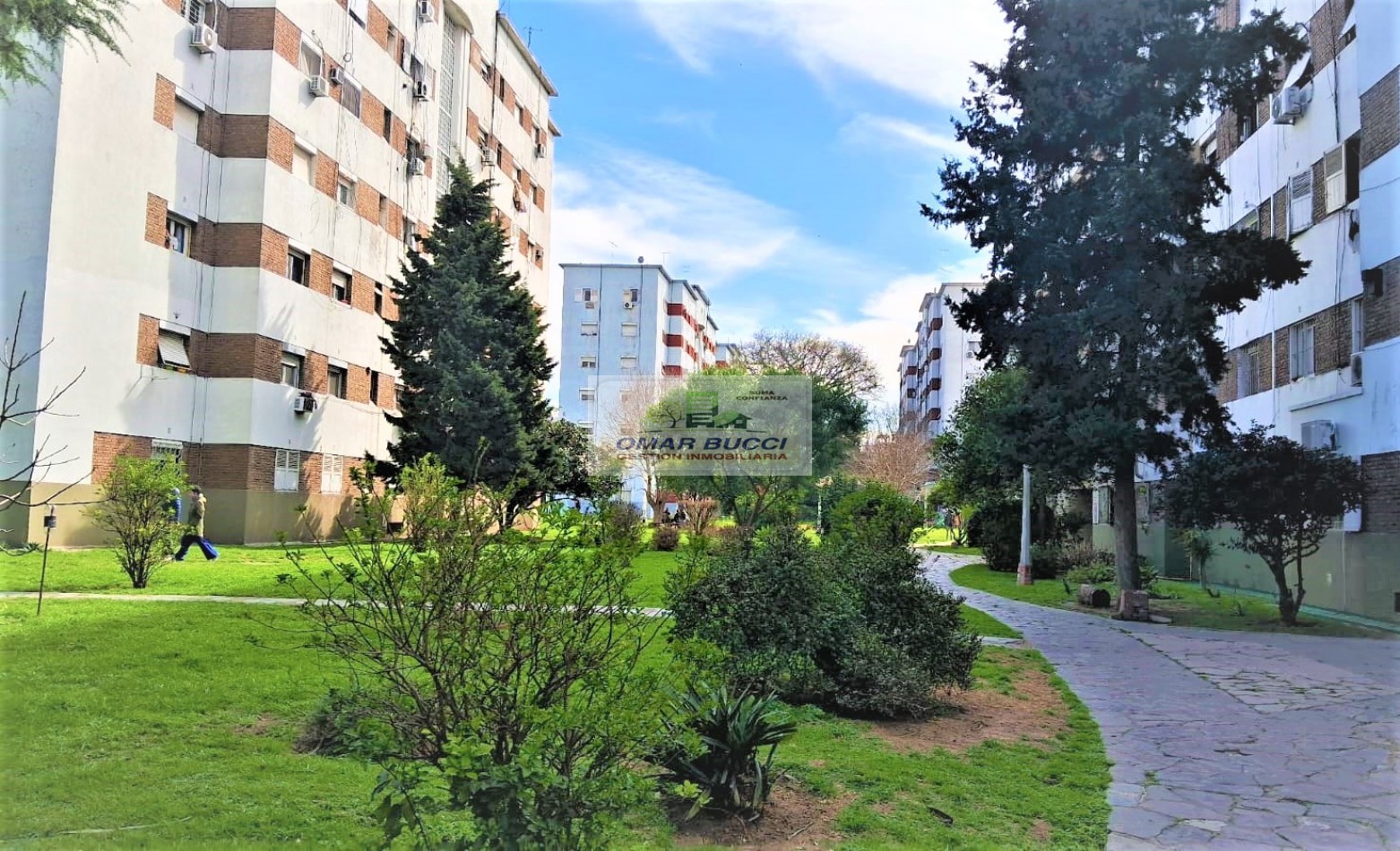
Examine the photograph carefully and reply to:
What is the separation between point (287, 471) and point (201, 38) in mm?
10393

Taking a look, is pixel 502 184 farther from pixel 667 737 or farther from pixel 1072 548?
pixel 667 737

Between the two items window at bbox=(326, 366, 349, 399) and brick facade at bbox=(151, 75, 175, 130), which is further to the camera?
window at bbox=(326, 366, 349, 399)

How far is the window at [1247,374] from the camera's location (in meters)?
19.9

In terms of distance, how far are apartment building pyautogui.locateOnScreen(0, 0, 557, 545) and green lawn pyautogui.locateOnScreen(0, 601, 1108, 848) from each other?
7.30 metres

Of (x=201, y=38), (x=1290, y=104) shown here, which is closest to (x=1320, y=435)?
(x=1290, y=104)

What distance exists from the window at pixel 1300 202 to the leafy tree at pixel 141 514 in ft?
65.4

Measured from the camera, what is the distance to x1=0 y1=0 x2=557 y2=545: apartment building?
649 inches

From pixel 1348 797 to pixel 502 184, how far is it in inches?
1407

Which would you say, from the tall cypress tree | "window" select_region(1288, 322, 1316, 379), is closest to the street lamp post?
"window" select_region(1288, 322, 1316, 379)

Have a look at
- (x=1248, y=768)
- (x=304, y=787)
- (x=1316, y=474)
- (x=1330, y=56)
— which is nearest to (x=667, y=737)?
(x=304, y=787)

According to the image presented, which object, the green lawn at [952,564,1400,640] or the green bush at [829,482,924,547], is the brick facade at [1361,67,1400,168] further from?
the green bush at [829,482,924,547]

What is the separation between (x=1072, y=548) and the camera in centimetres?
2430

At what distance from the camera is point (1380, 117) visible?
14203 millimetres

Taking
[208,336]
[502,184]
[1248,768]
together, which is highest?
[502,184]
